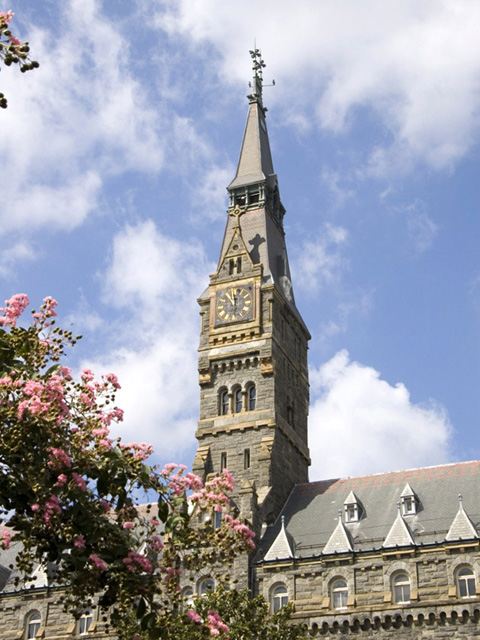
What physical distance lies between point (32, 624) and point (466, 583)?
86.1ft

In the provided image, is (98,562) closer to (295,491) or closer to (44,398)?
(44,398)

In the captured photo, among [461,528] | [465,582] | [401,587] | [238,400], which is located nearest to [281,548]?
[401,587]

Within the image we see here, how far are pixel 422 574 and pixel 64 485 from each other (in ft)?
122

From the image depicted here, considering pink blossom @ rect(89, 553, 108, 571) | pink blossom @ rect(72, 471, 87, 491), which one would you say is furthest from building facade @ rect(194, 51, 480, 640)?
pink blossom @ rect(72, 471, 87, 491)

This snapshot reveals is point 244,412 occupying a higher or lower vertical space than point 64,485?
higher

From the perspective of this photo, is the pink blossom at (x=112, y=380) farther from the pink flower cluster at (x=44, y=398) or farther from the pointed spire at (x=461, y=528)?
the pointed spire at (x=461, y=528)

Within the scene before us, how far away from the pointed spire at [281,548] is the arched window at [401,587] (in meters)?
6.03

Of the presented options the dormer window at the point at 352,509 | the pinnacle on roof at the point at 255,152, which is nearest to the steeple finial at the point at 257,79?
the pinnacle on roof at the point at 255,152

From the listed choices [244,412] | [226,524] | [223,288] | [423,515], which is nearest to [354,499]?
[423,515]

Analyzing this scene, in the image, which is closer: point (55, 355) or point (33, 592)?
point (55, 355)

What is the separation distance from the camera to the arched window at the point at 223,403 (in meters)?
62.8

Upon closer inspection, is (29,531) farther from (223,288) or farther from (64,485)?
(223,288)

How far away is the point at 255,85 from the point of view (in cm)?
8188

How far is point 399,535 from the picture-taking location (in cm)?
5138
